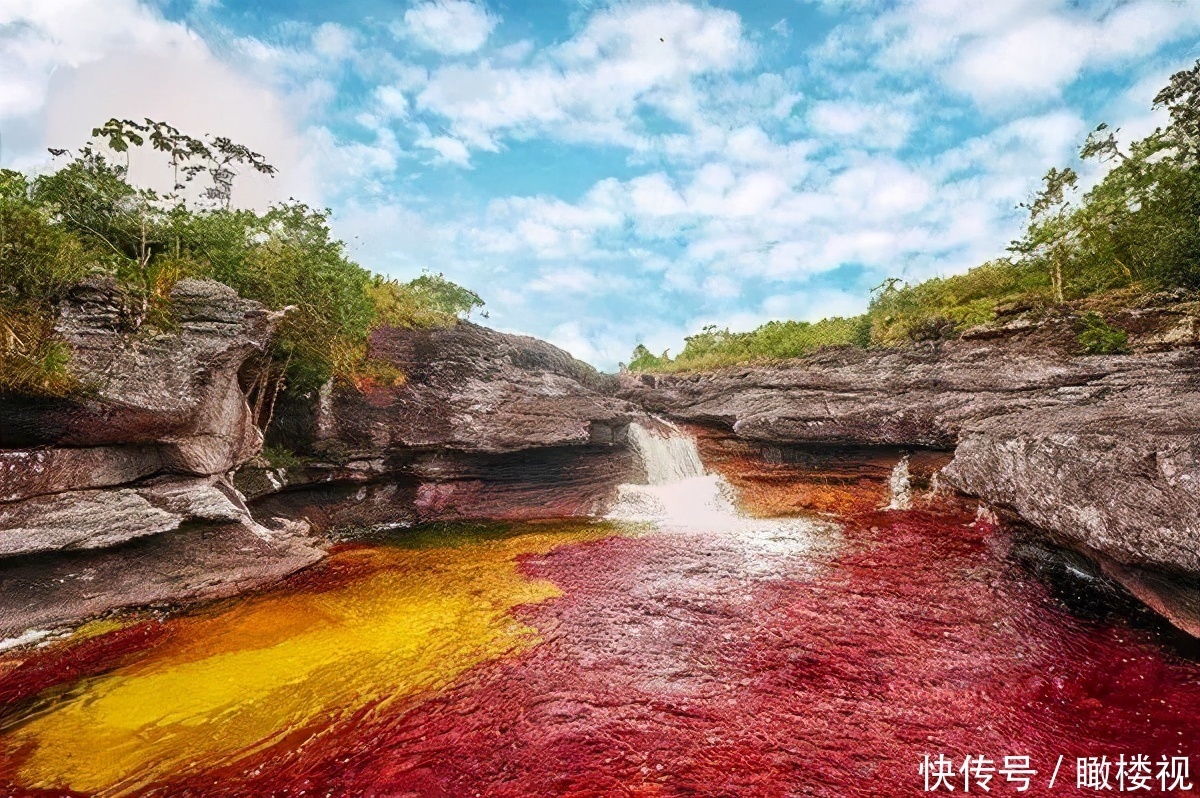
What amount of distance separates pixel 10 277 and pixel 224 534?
597 cm

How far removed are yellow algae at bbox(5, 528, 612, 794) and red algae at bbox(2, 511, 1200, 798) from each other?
43cm

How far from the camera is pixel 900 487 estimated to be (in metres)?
15.5

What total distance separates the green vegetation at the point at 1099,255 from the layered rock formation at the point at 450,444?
1408 cm

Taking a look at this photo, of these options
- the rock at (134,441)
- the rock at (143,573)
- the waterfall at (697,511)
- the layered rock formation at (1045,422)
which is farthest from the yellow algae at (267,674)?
the layered rock formation at (1045,422)

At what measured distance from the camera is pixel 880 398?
53.1ft

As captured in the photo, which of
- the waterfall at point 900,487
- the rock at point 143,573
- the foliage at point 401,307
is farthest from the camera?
the foliage at point 401,307

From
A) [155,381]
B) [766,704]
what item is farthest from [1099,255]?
[155,381]

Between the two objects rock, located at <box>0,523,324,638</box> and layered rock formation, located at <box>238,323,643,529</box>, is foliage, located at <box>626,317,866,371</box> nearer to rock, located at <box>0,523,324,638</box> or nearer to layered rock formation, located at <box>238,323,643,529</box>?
layered rock formation, located at <box>238,323,643,529</box>

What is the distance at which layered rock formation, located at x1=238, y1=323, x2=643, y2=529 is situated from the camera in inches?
569

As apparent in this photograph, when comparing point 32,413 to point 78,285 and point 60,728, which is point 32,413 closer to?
point 78,285

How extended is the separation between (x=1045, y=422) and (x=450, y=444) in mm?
15418

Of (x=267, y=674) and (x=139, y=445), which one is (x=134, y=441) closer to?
(x=139, y=445)

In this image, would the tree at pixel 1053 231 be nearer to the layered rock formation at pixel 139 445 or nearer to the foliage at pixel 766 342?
the foliage at pixel 766 342

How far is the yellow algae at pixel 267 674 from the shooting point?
523cm
